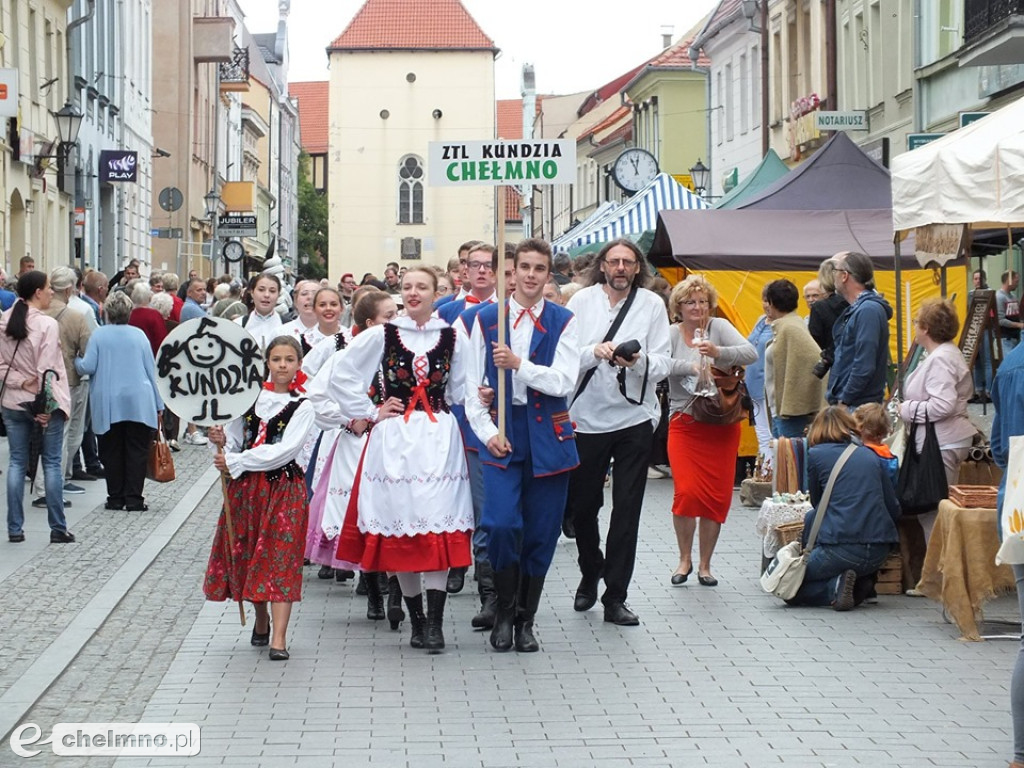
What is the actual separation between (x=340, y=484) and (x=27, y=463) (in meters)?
3.85

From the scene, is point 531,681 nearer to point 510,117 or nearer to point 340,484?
point 340,484

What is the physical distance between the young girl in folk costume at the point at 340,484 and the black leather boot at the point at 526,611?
0.80 metres

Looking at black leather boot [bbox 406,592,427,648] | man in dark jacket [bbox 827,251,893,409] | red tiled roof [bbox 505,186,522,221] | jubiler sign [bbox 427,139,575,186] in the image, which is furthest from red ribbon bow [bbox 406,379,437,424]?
red tiled roof [bbox 505,186,522,221]

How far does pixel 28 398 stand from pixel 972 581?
675 centimetres

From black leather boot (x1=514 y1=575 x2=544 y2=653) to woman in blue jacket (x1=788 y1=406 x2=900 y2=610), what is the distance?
6.21 ft

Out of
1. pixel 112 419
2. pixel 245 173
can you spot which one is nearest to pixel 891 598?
pixel 112 419

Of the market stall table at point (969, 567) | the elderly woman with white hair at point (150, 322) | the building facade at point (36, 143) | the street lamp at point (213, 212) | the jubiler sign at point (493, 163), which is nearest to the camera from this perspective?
the market stall table at point (969, 567)

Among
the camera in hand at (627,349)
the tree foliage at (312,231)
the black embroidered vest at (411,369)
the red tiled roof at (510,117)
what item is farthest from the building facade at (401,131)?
the black embroidered vest at (411,369)

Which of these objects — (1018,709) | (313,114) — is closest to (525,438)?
(1018,709)

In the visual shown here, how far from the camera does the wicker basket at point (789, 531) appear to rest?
34.8 ft

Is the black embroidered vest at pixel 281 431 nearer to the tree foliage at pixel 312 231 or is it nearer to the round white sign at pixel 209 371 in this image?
the round white sign at pixel 209 371

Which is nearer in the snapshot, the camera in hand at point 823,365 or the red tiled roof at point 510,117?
the camera in hand at point 823,365

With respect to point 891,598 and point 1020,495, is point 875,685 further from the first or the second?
point 891,598

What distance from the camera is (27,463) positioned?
13.0m
